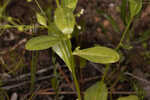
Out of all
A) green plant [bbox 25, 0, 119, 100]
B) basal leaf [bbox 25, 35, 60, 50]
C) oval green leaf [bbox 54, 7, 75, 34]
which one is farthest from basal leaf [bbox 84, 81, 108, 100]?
oval green leaf [bbox 54, 7, 75, 34]

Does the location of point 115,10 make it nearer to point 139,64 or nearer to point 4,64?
point 139,64

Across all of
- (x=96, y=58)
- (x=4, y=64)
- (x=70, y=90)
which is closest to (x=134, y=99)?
(x=96, y=58)

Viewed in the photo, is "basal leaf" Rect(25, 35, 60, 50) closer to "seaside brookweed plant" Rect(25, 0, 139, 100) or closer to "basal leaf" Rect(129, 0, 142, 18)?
"seaside brookweed plant" Rect(25, 0, 139, 100)

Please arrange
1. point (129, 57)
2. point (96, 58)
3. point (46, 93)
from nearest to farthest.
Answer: point (96, 58)
point (46, 93)
point (129, 57)

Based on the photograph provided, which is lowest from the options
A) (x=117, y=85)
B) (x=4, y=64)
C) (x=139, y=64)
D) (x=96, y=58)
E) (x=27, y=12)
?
(x=117, y=85)

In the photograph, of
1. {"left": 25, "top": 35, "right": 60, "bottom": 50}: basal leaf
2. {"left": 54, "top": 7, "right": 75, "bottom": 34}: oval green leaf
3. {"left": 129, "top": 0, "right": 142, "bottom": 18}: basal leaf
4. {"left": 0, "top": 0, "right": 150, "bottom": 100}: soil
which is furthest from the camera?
{"left": 0, "top": 0, "right": 150, "bottom": 100}: soil

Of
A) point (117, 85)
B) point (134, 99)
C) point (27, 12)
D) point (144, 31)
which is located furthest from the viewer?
point (27, 12)

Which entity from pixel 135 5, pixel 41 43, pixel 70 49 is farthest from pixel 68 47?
pixel 135 5
